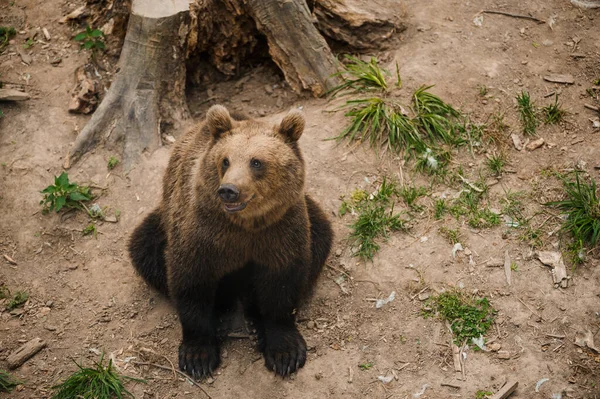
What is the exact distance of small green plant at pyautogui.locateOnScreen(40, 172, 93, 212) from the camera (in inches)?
244

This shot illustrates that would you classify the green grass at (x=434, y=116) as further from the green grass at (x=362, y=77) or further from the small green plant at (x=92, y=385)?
the small green plant at (x=92, y=385)

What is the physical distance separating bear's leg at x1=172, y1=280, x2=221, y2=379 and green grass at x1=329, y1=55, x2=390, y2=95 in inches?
119

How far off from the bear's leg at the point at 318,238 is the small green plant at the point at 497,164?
1.86m

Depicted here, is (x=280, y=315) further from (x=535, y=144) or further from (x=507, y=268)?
(x=535, y=144)

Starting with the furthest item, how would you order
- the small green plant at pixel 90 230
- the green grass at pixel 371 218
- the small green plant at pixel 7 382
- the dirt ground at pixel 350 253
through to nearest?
the small green plant at pixel 90 230, the green grass at pixel 371 218, the dirt ground at pixel 350 253, the small green plant at pixel 7 382

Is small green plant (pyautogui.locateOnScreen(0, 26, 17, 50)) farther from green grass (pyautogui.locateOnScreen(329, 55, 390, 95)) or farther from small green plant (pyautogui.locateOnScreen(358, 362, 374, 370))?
small green plant (pyautogui.locateOnScreen(358, 362, 374, 370))

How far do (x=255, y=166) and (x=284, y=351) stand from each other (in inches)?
65.9

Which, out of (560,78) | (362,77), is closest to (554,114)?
(560,78)

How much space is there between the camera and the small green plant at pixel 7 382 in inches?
193

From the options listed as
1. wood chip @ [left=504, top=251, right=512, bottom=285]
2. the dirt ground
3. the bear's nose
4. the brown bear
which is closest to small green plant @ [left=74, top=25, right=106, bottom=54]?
the dirt ground

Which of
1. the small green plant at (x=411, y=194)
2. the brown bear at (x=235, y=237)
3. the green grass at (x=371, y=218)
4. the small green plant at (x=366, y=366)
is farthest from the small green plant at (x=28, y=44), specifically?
the small green plant at (x=366, y=366)

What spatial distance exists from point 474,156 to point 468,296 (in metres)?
1.69

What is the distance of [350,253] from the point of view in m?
6.07

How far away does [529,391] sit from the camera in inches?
186
